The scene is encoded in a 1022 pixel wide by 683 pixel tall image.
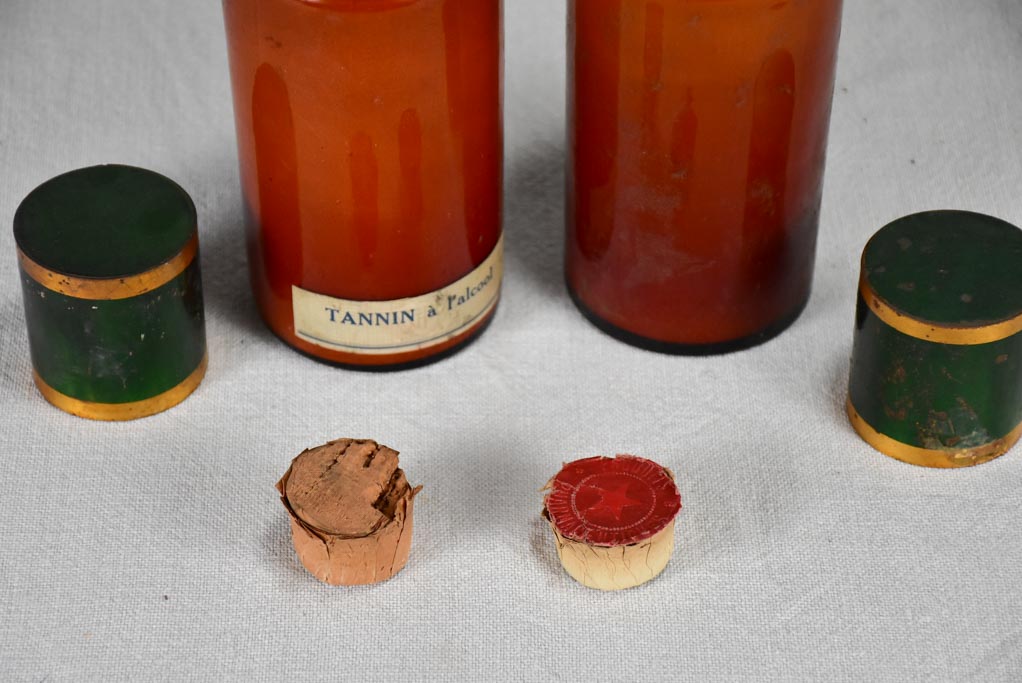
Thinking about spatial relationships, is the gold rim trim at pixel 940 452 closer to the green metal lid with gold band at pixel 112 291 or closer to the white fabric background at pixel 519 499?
the white fabric background at pixel 519 499

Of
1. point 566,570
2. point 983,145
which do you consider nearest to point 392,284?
point 566,570

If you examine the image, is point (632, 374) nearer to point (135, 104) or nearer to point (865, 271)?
point (865, 271)

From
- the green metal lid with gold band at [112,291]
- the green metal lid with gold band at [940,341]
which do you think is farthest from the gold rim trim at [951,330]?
the green metal lid with gold band at [112,291]

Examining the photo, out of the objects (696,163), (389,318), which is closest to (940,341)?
(696,163)

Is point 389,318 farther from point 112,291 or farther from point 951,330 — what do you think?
point 951,330

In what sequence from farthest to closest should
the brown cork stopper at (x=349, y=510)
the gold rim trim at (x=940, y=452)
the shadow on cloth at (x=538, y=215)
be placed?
the shadow on cloth at (x=538, y=215) < the gold rim trim at (x=940, y=452) < the brown cork stopper at (x=349, y=510)

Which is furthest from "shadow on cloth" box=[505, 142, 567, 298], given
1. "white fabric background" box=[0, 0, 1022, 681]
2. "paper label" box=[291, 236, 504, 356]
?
"paper label" box=[291, 236, 504, 356]
